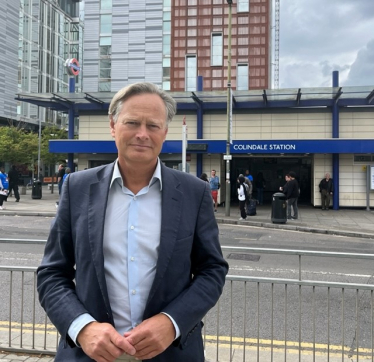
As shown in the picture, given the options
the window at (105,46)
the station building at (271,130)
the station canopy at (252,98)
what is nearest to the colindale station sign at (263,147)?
the station building at (271,130)

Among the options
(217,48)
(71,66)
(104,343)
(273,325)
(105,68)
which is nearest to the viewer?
(104,343)

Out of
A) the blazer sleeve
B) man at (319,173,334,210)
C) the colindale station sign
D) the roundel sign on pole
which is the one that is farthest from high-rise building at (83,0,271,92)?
the blazer sleeve

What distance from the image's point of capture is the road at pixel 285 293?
4191 millimetres

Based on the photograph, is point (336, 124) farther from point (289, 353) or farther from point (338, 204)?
point (289, 353)

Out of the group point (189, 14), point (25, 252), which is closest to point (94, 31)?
point (189, 14)

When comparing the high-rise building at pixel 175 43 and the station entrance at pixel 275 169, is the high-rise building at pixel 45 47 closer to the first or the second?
the high-rise building at pixel 175 43

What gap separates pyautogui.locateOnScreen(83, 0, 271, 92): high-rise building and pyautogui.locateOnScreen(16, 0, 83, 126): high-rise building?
392 inches

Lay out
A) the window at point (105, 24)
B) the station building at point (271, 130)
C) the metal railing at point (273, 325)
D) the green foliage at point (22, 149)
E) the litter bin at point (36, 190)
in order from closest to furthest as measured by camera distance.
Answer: the metal railing at point (273, 325) → the station building at point (271, 130) → the litter bin at point (36, 190) → the green foliage at point (22, 149) → the window at point (105, 24)

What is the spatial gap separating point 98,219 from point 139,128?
1.39ft

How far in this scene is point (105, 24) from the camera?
4416 centimetres

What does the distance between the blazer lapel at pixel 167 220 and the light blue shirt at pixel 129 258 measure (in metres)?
0.04

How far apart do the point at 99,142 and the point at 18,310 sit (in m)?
14.8

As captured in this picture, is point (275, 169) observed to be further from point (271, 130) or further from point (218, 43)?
point (218, 43)

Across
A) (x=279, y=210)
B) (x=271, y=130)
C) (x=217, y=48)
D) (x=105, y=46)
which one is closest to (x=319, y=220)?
(x=279, y=210)
